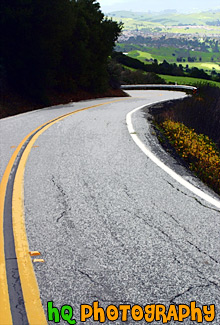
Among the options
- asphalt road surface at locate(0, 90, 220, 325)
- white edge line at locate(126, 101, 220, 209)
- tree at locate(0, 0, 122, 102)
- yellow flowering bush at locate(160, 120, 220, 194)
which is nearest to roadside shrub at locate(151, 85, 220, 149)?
yellow flowering bush at locate(160, 120, 220, 194)

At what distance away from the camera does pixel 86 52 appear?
2580cm

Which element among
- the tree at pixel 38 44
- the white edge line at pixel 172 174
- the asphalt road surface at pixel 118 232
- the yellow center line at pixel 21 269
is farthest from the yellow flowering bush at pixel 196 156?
the tree at pixel 38 44

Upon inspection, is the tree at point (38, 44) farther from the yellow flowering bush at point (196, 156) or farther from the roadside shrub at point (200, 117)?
the yellow flowering bush at point (196, 156)

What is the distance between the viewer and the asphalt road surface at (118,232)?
3.47 meters

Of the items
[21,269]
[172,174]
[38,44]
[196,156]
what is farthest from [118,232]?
[38,44]

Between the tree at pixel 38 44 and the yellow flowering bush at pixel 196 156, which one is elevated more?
the tree at pixel 38 44

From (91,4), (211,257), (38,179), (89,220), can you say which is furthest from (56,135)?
(91,4)

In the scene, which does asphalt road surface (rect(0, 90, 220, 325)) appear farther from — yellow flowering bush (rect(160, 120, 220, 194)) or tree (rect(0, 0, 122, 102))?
tree (rect(0, 0, 122, 102))

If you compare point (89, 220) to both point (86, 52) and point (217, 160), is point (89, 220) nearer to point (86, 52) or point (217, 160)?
point (217, 160)

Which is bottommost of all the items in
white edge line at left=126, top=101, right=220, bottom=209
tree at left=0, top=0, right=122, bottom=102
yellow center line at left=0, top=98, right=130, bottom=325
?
yellow center line at left=0, top=98, right=130, bottom=325

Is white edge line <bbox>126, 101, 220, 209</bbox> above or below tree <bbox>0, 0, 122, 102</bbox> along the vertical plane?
below

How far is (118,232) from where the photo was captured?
4574mm

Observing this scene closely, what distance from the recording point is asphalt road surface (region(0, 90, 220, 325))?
3467mm

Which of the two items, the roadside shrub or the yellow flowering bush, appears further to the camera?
the roadside shrub
